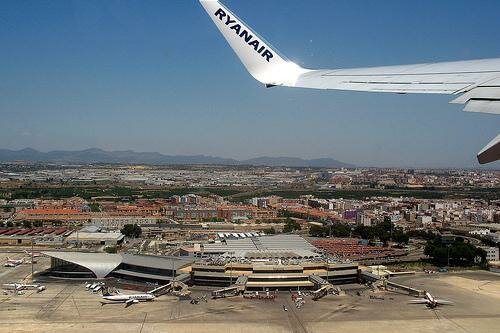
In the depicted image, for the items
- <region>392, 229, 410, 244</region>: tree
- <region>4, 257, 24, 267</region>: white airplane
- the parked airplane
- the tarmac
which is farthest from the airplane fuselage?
<region>392, 229, 410, 244</region>: tree

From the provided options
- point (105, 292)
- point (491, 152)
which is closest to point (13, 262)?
point (105, 292)

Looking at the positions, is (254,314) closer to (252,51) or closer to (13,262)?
(252,51)

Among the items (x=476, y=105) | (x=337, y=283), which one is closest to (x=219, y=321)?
(x=337, y=283)

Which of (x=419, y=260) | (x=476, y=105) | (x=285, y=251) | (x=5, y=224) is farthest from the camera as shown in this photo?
(x=5, y=224)

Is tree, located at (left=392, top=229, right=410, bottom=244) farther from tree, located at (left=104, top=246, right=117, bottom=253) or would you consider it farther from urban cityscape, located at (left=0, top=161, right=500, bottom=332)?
tree, located at (left=104, top=246, right=117, bottom=253)

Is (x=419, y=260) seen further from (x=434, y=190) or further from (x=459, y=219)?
(x=434, y=190)

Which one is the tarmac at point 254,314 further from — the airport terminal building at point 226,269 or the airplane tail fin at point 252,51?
the airplane tail fin at point 252,51
